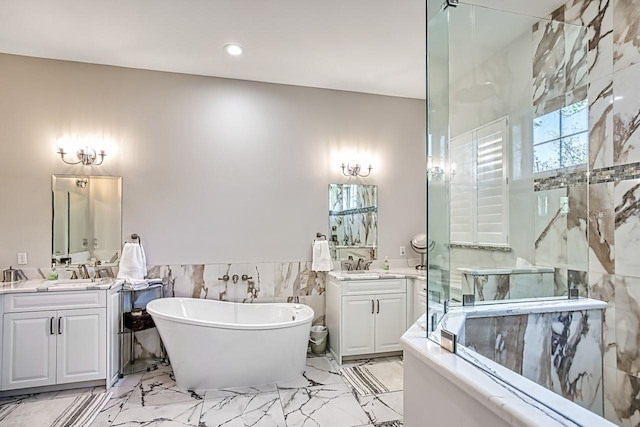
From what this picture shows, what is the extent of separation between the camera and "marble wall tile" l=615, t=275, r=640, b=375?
199cm

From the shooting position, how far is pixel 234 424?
2309 millimetres

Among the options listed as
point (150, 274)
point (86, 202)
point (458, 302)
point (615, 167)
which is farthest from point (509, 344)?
point (86, 202)

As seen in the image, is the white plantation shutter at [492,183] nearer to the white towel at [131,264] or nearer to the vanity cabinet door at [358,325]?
the vanity cabinet door at [358,325]

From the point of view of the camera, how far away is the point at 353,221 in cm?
392

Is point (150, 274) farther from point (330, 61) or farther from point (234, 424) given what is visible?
point (330, 61)

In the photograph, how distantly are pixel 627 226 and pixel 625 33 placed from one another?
1170mm

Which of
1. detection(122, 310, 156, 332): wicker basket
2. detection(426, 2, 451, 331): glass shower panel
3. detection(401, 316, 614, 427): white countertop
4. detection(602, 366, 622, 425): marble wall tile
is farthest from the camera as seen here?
detection(122, 310, 156, 332): wicker basket

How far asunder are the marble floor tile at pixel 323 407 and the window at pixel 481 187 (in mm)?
1534

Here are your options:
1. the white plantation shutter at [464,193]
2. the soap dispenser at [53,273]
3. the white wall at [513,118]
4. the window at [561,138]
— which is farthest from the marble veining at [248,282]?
the window at [561,138]

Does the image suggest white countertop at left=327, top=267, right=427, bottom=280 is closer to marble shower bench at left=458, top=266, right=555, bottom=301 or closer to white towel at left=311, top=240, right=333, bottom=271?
white towel at left=311, top=240, right=333, bottom=271

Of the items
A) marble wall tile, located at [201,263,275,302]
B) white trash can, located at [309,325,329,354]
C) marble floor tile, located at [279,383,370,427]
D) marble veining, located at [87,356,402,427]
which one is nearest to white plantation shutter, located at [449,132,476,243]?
marble veining, located at [87,356,402,427]

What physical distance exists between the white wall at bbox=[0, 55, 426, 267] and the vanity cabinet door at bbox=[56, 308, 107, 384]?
2.35 ft

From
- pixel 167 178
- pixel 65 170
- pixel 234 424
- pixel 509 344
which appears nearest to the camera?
pixel 509 344

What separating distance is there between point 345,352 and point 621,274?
2255mm
